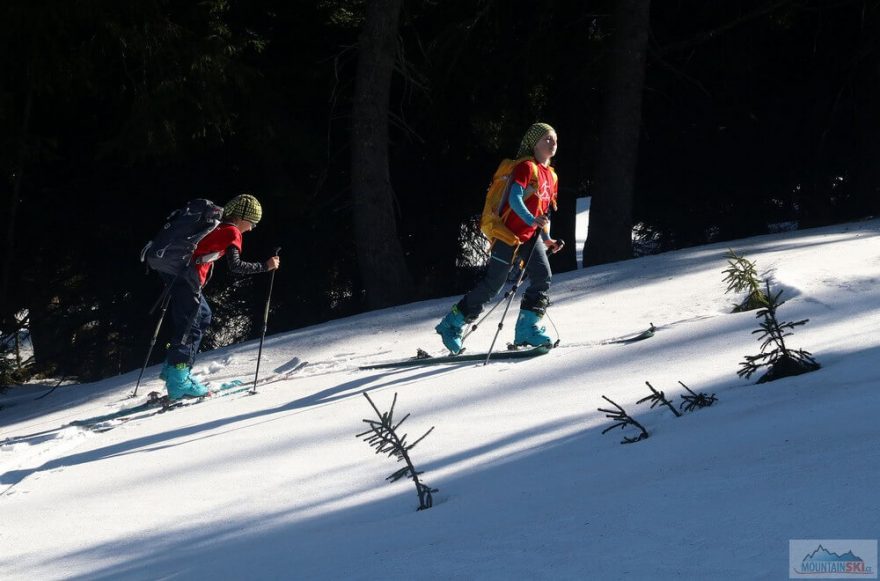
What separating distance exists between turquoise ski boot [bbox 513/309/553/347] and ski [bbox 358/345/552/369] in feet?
0.29

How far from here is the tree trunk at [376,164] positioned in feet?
43.0

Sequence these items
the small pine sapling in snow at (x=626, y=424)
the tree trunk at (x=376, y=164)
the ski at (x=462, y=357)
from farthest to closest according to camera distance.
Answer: the tree trunk at (x=376, y=164)
the ski at (x=462, y=357)
the small pine sapling in snow at (x=626, y=424)

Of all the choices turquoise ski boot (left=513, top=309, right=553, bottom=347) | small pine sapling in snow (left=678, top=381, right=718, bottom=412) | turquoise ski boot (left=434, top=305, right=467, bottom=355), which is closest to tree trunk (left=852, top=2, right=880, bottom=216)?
turquoise ski boot (left=513, top=309, right=553, bottom=347)

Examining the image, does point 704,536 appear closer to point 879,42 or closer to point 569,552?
point 569,552

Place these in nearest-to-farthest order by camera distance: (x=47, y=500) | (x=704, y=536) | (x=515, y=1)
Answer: (x=704, y=536)
(x=47, y=500)
(x=515, y=1)

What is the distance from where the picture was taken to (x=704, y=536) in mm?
3305

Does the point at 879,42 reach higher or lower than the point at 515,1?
lower

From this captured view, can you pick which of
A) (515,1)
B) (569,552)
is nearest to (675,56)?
(515,1)

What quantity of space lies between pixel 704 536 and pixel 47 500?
4.18m

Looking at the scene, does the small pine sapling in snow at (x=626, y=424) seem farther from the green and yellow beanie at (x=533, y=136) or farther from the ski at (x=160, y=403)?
the ski at (x=160, y=403)

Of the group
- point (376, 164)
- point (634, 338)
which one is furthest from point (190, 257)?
point (376, 164)

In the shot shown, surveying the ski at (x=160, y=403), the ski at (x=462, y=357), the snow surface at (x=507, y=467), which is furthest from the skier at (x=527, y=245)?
the ski at (x=160, y=403)

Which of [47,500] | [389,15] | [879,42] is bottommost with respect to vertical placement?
[47,500]

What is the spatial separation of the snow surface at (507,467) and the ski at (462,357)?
14cm
